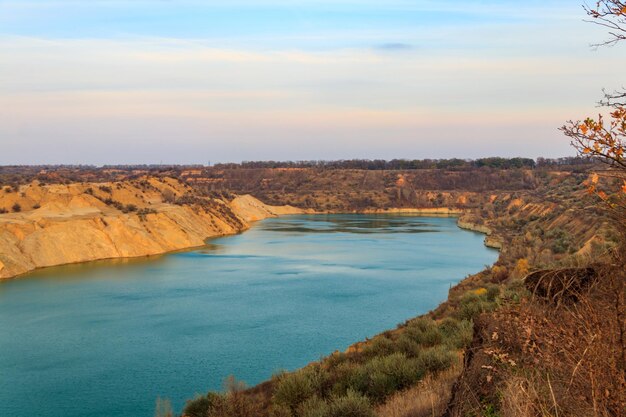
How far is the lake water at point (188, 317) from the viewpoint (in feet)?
63.0

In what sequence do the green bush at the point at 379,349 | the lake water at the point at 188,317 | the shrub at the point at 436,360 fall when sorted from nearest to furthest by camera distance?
the shrub at the point at 436,360 → the green bush at the point at 379,349 → the lake water at the point at 188,317

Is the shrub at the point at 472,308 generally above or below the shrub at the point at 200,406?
above

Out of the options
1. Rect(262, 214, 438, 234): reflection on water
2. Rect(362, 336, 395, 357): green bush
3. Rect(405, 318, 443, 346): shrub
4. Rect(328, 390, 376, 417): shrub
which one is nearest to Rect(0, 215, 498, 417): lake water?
Rect(362, 336, 395, 357): green bush

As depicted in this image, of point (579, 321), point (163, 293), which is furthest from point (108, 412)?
point (163, 293)

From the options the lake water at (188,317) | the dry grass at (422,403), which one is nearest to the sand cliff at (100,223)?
the lake water at (188,317)

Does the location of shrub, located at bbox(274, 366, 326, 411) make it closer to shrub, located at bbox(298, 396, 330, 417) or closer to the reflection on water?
shrub, located at bbox(298, 396, 330, 417)

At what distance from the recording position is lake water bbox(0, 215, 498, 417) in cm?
1919

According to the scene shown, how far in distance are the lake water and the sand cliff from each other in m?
3.16

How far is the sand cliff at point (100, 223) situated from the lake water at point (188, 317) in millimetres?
3160

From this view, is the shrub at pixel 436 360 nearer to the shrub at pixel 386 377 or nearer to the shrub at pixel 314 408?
the shrub at pixel 386 377

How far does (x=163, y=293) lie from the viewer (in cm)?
3584

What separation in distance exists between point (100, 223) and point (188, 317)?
30.4m

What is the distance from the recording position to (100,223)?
55375 millimetres

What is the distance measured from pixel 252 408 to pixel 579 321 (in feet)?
31.7
